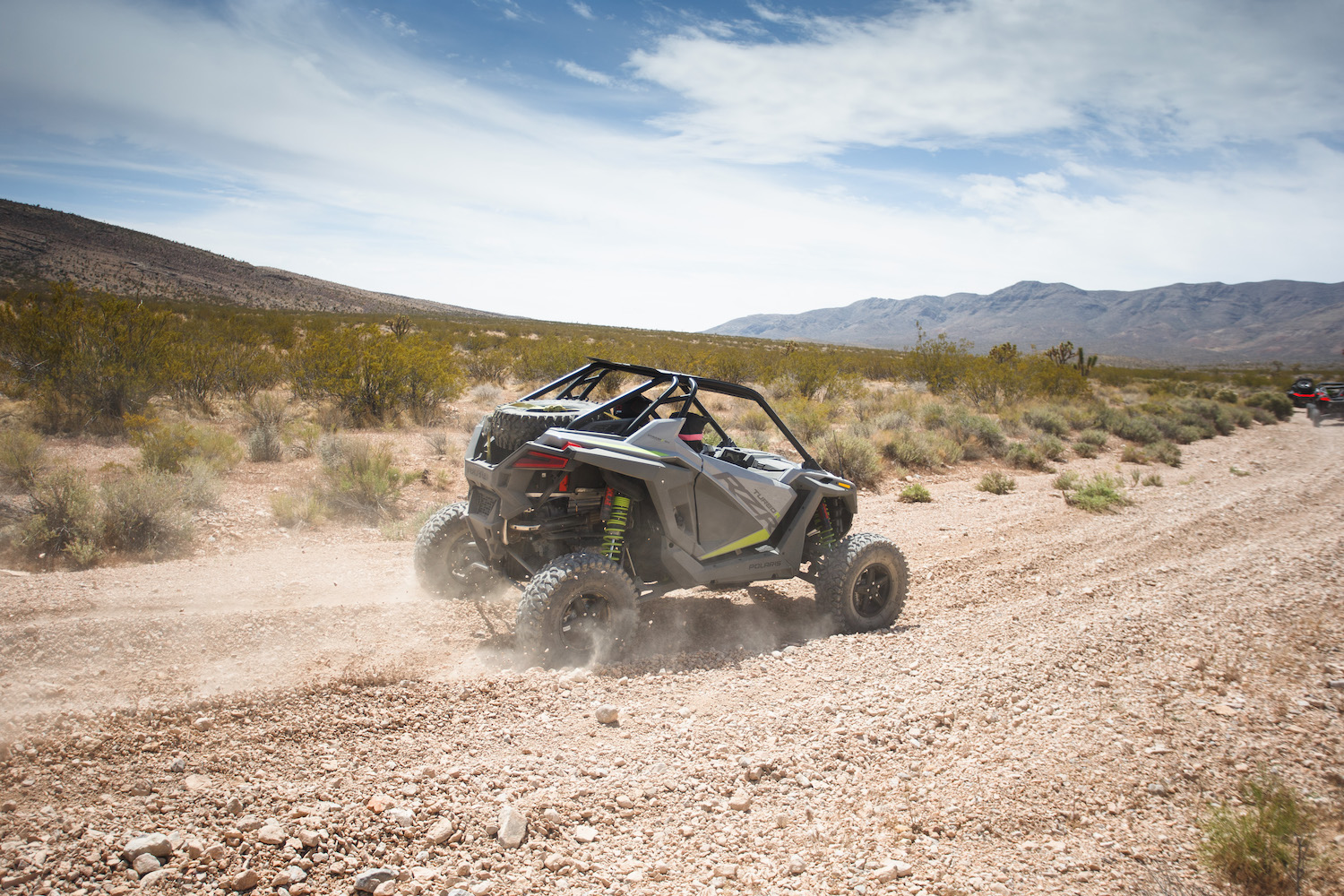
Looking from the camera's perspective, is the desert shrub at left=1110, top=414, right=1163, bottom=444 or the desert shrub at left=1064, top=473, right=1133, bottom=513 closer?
the desert shrub at left=1064, top=473, right=1133, bottom=513

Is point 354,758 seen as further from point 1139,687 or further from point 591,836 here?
point 1139,687

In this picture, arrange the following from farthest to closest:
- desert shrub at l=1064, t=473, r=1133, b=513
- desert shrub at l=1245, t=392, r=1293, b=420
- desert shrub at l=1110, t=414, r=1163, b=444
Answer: desert shrub at l=1245, t=392, r=1293, b=420 → desert shrub at l=1110, t=414, r=1163, b=444 → desert shrub at l=1064, t=473, r=1133, b=513

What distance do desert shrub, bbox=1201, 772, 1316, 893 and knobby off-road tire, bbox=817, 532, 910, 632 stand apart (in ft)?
7.93

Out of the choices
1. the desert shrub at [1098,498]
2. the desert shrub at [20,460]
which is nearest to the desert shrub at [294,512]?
the desert shrub at [20,460]

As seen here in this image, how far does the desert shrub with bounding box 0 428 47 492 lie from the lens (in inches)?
290

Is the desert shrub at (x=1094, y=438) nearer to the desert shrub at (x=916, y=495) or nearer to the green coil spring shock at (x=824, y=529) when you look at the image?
the desert shrub at (x=916, y=495)

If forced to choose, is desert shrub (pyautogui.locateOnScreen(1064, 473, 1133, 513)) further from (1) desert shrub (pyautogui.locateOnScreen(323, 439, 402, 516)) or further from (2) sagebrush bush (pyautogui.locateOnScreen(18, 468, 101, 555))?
(2) sagebrush bush (pyautogui.locateOnScreen(18, 468, 101, 555))

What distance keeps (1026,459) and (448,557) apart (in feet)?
42.9

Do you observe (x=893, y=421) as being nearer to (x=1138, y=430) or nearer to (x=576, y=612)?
(x=1138, y=430)

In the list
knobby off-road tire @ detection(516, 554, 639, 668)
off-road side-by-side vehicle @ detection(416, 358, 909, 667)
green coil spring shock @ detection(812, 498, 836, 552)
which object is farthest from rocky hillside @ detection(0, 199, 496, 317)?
green coil spring shock @ detection(812, 498, 836, 552)

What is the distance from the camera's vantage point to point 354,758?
301 cm

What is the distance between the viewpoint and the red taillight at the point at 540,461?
412cm

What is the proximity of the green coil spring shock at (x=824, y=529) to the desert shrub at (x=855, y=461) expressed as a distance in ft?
20.5

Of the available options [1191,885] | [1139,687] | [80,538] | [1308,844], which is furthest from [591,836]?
[80,538]
